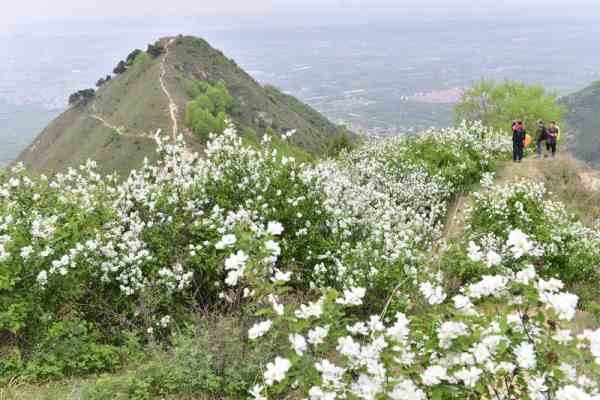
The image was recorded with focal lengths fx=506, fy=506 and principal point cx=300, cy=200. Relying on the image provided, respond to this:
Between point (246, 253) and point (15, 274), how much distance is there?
4.75 m

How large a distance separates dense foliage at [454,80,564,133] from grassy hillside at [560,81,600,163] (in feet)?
182

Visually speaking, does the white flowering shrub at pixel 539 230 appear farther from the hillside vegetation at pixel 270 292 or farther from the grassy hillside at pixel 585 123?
the grassy hillside at pixel 585 123

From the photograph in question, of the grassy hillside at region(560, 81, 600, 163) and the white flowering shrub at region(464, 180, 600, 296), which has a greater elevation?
the white flowering shrub at region(464, 180, 600, 296)

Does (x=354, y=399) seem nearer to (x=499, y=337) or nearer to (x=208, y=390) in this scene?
(x=499, y=337)

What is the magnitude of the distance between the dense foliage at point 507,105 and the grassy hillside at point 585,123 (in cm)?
5556

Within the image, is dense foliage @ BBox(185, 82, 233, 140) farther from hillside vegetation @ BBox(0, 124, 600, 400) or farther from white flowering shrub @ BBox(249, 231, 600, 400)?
white flowering shrub @ BBox(249, 231, 600, 400)

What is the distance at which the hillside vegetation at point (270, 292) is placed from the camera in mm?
3375

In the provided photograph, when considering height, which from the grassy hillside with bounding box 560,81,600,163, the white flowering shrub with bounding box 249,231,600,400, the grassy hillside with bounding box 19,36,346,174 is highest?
the white flowering shrub with bounding box 249,231,600,400

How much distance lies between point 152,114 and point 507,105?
2116 inches

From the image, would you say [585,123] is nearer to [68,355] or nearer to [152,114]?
[152,114]

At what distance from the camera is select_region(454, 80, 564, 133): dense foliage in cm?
4184

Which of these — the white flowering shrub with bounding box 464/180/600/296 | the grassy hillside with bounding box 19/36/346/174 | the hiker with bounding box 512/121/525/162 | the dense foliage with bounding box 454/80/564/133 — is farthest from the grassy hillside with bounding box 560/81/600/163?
the white flowering shrub with bounding box 464/180/600/296

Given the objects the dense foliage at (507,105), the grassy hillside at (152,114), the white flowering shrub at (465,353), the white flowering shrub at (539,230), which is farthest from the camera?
the grassy hillside at (152,114)

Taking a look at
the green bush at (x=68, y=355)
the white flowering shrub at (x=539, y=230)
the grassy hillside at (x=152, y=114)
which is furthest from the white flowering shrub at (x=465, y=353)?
the grassy hillside at (x=152, y=114)
